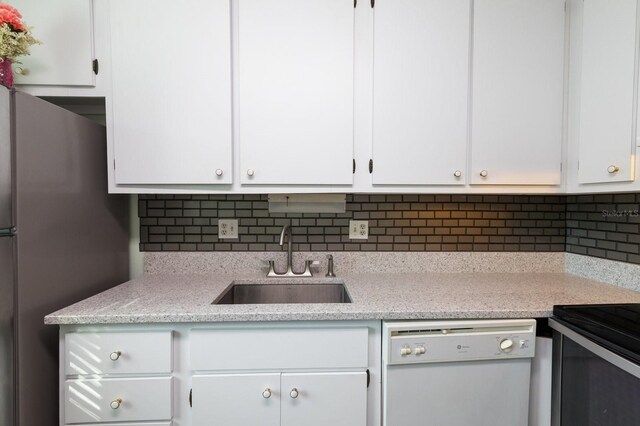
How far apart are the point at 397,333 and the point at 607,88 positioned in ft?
4.30

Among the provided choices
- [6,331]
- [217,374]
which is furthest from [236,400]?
[6,331]

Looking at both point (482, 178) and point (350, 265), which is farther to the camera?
point (350, 265)

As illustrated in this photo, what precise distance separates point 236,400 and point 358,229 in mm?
995

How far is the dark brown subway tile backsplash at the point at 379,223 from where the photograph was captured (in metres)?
1.69

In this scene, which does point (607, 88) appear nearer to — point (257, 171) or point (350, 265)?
point (350, 265)

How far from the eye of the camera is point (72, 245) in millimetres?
1262

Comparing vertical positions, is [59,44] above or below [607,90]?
above

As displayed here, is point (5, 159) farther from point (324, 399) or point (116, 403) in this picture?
point (324, 399)

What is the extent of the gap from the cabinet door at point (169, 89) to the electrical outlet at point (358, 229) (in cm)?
77

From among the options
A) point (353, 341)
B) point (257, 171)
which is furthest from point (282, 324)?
point (257, 171)

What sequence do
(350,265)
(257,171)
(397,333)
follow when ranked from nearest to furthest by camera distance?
(397,333) < (257,171) < (350,265)

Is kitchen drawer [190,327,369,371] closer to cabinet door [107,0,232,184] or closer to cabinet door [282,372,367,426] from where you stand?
cabinet door [282,372,367,426]

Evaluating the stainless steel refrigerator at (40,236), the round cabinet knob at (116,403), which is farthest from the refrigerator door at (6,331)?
the round cabinet knob at (116,403)

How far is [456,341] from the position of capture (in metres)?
1.11
